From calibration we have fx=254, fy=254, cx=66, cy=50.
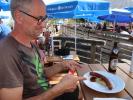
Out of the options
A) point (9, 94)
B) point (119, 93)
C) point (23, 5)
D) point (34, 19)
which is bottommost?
point (119, 93)

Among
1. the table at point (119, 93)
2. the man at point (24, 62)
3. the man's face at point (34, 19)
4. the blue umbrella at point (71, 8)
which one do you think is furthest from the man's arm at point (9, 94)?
the blue umbrella at point (71, 8)

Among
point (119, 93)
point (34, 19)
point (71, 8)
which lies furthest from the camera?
point (71, 8)

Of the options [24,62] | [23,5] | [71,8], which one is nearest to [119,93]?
[24,62]

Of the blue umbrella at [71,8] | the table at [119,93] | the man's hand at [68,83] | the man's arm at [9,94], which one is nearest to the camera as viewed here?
the man's arm at [9,94]

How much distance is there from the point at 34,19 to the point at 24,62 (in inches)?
14.2

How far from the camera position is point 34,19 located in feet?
6.51

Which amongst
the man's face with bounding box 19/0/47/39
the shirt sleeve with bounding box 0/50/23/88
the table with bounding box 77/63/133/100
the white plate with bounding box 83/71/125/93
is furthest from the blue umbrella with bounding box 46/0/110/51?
the shirt sleeve with bounding box 0/50/23/88

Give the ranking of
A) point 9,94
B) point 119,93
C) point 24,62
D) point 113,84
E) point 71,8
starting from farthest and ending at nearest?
1. point 71,8
2. point 113,84
3. point 119,93
4. point 24,62
5. point 9,94

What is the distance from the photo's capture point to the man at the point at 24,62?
5.57 feet

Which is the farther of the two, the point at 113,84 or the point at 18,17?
the point at 113,84

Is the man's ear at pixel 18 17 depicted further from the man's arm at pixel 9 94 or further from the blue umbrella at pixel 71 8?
the blue umbrella at pixel 71 8

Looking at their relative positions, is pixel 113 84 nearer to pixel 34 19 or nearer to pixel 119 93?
pixel 119 93

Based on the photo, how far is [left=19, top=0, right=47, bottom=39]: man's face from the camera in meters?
1.96

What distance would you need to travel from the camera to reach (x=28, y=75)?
1921 mm
